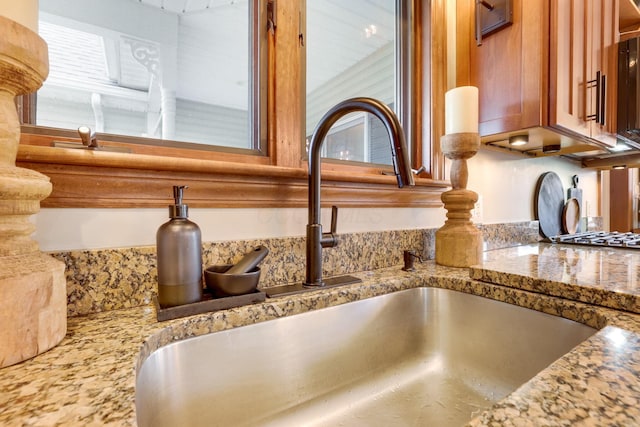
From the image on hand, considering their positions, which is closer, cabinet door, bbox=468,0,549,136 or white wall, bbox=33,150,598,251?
white wall, bbox=33,150,598,251

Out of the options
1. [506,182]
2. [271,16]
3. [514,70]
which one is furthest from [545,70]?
[271,16]

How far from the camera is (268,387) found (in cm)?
62

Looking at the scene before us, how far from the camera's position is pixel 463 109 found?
98 centimetres

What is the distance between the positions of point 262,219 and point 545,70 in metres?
1.10

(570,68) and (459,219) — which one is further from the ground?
(570,68)

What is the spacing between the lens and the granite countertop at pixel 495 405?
29 cm

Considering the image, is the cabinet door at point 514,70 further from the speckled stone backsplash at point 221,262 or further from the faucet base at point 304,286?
the faucet base at point 304,286

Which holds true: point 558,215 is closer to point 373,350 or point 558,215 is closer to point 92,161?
point 373,350

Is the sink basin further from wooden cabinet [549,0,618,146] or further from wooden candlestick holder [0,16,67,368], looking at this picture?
wooden cabinet [549,0,618,146]

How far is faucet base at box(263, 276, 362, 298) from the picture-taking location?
70 cm

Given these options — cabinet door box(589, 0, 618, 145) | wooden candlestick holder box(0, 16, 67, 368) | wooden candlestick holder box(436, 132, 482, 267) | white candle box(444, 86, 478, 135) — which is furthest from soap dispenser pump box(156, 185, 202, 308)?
cabinet door box(589, 0, 618, 145)

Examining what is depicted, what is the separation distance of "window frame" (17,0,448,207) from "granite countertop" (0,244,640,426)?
257 mm

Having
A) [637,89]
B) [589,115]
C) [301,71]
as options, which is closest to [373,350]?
[301,71]

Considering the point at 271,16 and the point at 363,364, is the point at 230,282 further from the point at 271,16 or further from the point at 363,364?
the point at 271,16
